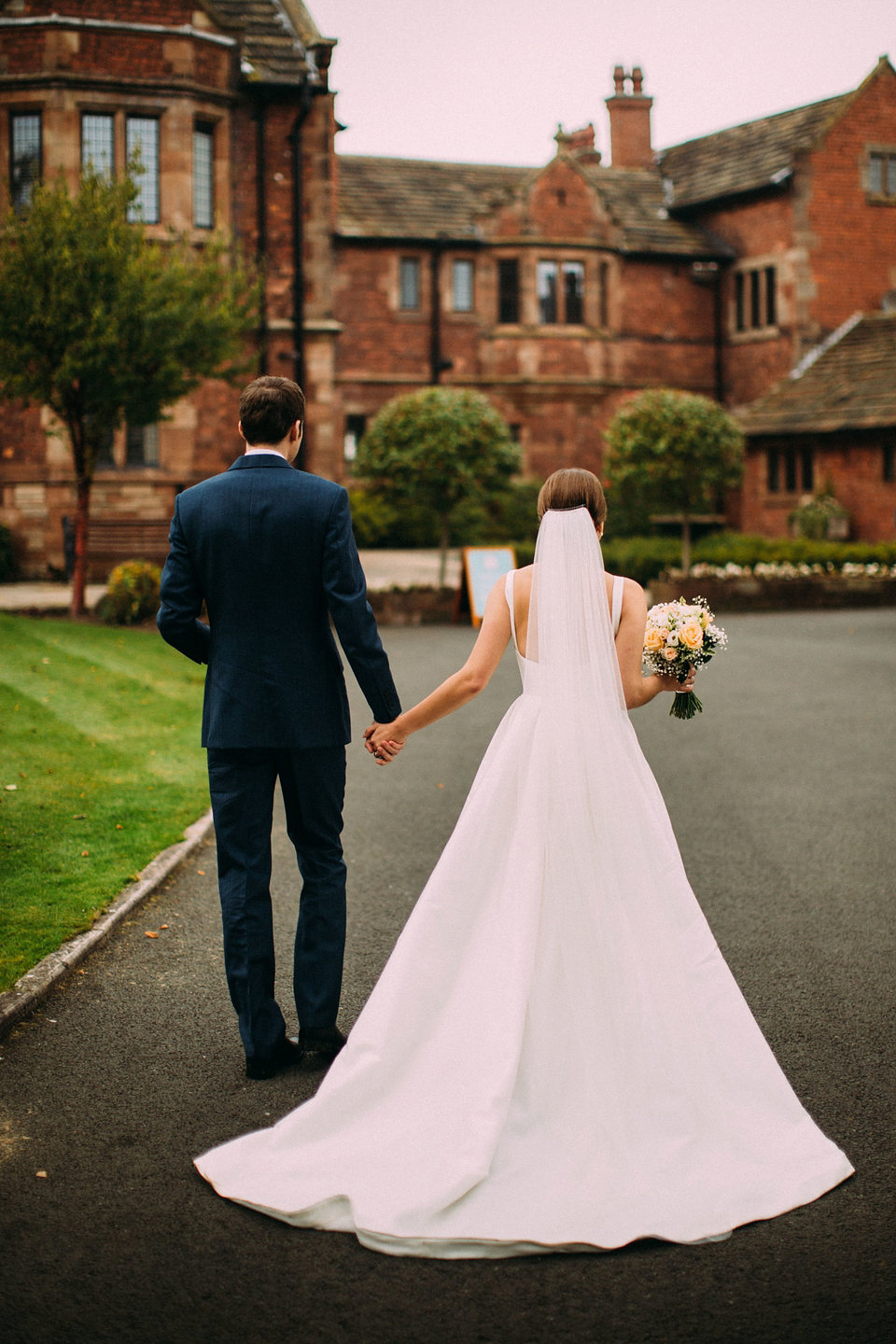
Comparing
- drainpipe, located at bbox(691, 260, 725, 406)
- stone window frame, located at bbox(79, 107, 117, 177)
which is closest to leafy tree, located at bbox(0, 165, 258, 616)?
stone window frame, located at bbox(79, 107, 117, 177)

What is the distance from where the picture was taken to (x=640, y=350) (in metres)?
35.0

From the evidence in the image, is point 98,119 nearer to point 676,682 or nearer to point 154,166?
point 154,166

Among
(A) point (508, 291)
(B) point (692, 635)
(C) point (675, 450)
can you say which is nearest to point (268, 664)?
(B) point (692, 635)

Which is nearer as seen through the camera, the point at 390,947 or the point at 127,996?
the point at 127,996

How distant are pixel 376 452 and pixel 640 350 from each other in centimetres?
1493

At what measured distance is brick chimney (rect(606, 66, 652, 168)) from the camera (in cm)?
3928

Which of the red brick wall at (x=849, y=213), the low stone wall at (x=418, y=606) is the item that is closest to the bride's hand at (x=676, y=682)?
the low stone wall at (x=418, y=606)

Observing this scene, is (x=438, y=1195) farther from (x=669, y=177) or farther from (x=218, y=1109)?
(x=669, y=177)

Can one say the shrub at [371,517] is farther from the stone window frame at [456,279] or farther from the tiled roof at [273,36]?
the tiled roof at [273,36]

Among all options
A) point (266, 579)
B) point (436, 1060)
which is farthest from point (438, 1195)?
point (266, 579)

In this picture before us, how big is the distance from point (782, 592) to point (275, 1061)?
19.9m

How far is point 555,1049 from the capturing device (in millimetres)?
3602

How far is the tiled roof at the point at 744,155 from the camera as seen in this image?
1323 inches

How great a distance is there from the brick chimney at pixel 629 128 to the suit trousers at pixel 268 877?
1525 inches
